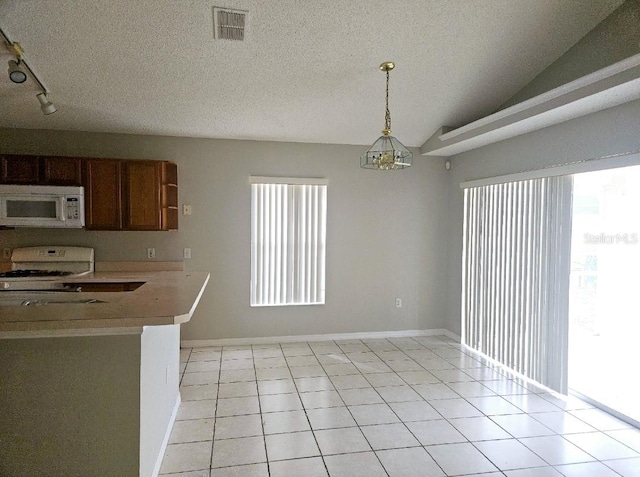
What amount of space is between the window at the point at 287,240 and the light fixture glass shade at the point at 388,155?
6.17 feet

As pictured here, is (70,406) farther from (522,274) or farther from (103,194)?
(522,274)

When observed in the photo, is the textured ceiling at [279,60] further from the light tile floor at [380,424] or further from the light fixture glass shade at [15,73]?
the light tile floor at [380,424]

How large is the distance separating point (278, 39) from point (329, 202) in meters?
2.20

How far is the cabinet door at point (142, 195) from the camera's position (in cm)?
415

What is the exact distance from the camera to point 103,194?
4.11 meters

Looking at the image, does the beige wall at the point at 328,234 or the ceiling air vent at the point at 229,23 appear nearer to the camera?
the ceiling air vent at the point at 229,23

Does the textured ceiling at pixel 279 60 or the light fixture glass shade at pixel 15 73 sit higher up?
the textured ceiling at pixel 279 60

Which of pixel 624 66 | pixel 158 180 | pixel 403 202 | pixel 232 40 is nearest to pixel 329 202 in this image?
pixel 403 202

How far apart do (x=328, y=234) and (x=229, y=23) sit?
2668mm

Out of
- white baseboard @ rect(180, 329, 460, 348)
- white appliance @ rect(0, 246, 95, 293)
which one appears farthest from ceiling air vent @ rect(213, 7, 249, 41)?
white baseboard @ rect(180, 329, 460, 348)

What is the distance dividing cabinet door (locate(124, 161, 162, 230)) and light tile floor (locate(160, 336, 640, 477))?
4.98 feet

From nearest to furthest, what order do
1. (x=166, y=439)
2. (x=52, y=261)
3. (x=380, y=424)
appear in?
(x=166, y=439) → (x=380, y=424) → (x=52, y=261)

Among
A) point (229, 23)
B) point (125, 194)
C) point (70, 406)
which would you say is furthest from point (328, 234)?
point (70, 406)

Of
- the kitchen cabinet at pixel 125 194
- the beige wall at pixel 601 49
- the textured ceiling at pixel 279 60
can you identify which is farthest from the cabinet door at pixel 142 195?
the beige wall at pixel 601 49
